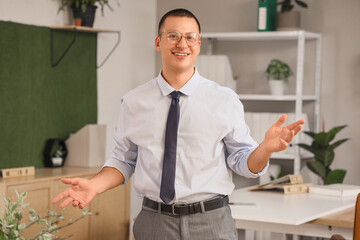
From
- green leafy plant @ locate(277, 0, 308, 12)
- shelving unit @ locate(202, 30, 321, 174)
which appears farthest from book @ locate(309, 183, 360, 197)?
green leafy plant @ locate(277, 0, 308, 12)

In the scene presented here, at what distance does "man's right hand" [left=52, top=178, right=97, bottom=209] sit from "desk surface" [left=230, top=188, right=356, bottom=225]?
1.15 m

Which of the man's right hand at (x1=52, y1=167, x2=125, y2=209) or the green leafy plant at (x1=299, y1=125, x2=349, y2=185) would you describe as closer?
the man's right hand at (x1=52, y1=167, x2=125, y2=209)

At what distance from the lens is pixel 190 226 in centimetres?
184

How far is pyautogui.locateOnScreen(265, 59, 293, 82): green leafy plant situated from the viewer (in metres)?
4.71

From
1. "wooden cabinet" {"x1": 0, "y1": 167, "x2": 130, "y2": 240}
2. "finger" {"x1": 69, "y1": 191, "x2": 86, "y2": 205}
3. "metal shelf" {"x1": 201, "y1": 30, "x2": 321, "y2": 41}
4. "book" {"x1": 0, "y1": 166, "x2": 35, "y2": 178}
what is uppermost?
"metal shelf" {"x1": 201, "y1": 30, "x2": 321, "y2": 41}

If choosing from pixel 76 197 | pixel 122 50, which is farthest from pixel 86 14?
pixel 76 197

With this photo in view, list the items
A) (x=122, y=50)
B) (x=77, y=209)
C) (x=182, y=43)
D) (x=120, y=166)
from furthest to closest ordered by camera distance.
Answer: (x=122, y=50) → (x=77, y=209) → (x=120, y=166) → (x=182, y=43)

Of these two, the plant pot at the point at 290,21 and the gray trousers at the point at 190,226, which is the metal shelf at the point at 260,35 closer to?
the plant pot at the point at 290,21

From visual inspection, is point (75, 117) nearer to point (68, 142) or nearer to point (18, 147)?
point (68, 142)

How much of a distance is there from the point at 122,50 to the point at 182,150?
322 centimetres

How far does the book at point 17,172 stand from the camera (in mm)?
3615

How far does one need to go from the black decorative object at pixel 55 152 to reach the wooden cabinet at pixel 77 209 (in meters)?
0.07

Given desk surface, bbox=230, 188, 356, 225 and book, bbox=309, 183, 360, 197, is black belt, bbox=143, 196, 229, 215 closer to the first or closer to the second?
desk surface, bbox=230, 188, 356, 225

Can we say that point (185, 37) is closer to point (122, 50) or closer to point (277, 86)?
point (277, 86)
